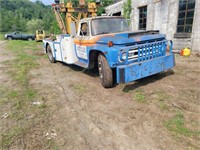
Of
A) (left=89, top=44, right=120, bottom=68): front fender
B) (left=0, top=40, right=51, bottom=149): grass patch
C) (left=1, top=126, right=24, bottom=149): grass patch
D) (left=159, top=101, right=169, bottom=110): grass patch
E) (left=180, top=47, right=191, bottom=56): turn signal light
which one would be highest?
(left=89, top=44, right=120, bottom=68): front fender

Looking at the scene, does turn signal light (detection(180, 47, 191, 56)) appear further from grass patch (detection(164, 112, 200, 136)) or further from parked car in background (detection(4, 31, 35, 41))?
parked car in background (detection(4, 31, 35, 41))

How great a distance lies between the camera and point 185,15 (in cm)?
952

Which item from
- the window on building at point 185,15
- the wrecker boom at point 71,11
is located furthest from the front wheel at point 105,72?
the window on building at point 185,15

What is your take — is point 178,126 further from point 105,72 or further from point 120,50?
point 105,72

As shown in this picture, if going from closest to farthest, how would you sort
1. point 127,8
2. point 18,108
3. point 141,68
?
point 18,108 → point 141,68 → point 127,8

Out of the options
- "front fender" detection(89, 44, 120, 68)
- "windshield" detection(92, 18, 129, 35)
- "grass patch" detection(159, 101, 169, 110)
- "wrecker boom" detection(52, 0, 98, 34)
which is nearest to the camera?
"grass patch" detection(159, 101, 169, 110)

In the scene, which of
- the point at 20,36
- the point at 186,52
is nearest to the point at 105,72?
the point at 186,52

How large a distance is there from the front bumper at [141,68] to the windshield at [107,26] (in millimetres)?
1777

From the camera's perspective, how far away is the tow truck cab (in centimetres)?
420

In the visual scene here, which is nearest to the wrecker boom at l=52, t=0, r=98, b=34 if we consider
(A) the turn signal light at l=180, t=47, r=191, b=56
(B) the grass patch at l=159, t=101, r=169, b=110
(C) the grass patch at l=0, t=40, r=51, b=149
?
(C) the grass patch at l=0, t=40, r=51, b=149

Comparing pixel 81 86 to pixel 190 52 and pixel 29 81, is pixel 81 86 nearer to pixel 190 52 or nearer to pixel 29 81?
pixel 29 81

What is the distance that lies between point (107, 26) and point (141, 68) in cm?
205

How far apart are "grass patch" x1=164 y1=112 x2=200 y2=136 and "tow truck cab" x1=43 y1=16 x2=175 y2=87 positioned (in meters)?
1.37

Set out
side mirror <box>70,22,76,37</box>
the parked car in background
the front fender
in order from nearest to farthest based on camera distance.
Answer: the front fender, side mirror <box>70,22,76,37</box>, the parked car in background
